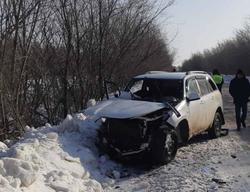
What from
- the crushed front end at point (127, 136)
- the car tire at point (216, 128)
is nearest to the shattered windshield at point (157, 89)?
the crushed front end at point (127, 136)

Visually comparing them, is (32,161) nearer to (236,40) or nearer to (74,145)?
(74,145)

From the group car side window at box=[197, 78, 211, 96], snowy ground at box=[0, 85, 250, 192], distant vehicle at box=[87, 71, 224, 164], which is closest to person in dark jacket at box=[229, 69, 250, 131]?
distant vehicle at box=[87, 71, 224, 164]

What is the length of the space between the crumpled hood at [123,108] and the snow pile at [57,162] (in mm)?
310

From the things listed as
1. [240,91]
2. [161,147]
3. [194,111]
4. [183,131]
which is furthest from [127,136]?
[240,91]

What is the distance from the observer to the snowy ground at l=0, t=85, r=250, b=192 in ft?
23.1

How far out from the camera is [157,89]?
1147 cm

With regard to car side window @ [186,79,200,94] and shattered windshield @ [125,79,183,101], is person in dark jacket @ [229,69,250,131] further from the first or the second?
shattered windshield @ [125,79,183,101]

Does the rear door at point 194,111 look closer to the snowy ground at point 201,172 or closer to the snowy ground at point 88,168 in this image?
the snowy ground at point 201,172

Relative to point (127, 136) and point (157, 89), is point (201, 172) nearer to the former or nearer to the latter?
point (127, 136)

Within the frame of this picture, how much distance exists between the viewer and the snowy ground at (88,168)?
7055 mm

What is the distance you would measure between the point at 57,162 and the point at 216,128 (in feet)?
19.1

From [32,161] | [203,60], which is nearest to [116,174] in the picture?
[32,161]

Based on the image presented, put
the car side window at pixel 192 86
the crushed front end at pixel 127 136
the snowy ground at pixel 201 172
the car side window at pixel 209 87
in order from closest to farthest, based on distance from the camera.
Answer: the snowy ground at pixel 201 172, the crushed front end at pixel 127 136, the car side window at pixel 192 86, the car side window at pixel 209 87

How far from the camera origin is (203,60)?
398 feet
